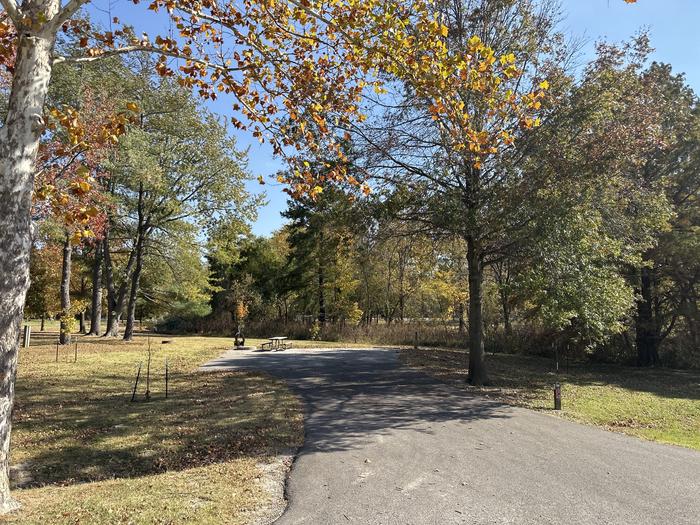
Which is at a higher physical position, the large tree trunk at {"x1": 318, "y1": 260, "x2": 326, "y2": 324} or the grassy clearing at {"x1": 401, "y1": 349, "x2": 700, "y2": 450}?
the large tree trunk at {"x1": 318, "y1": 260, "x2": 326, "y2": 324}

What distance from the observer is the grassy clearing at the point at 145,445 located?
4746mm

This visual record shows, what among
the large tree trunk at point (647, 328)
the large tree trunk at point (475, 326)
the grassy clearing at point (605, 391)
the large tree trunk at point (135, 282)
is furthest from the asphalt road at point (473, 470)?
the large tree trunk at point (135, 282)

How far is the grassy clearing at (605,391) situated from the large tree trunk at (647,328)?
1.51 meters

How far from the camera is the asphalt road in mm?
4812

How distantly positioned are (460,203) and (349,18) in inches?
273

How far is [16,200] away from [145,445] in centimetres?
434

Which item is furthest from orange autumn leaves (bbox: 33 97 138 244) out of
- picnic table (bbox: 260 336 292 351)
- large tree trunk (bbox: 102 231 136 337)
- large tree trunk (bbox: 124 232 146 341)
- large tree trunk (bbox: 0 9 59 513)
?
picnic table (bbox: 260 336 292 351)

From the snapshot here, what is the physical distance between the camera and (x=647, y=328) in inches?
810

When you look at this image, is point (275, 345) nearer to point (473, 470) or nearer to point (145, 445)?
point (145, 445)

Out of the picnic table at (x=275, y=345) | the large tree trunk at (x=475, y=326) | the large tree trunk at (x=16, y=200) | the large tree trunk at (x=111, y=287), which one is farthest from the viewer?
the large tree trunk at (x=111, y=287)

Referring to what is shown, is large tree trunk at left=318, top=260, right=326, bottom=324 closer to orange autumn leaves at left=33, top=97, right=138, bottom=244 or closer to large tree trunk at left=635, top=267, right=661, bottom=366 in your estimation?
orange autumn leaves at left=33, top=97, right=138, bottom=244

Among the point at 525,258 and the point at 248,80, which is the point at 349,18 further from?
the point at 525,258

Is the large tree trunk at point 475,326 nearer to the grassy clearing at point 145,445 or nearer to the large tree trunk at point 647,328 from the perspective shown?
the grassy clearing at point 145,445

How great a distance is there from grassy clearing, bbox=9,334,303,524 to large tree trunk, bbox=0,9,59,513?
3.60 feet
